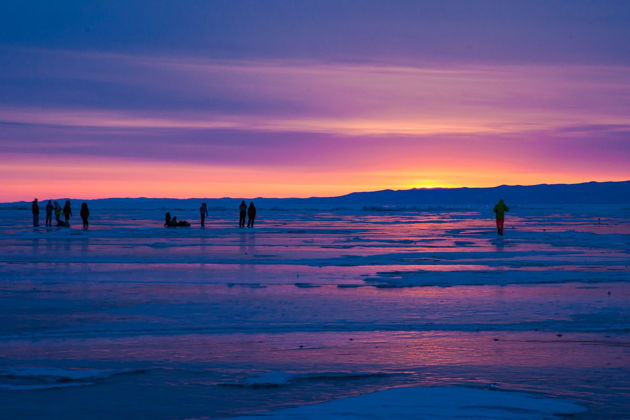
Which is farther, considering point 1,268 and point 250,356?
point 1,268

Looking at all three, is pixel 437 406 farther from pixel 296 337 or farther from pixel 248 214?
pixel 248 214

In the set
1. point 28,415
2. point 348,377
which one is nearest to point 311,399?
point 348,377

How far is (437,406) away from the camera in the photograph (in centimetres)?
561

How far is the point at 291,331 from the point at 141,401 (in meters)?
3.11

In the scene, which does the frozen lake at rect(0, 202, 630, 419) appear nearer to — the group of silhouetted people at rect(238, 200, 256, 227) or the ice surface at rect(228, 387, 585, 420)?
the ice surface at rect(228, 387, 585, 420)

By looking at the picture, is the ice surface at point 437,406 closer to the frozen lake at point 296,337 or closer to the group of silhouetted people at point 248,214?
the frozen lake at point 296,337

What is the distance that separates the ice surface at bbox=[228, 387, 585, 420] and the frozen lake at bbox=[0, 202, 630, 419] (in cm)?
5

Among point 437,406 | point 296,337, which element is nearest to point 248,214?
point 296,337

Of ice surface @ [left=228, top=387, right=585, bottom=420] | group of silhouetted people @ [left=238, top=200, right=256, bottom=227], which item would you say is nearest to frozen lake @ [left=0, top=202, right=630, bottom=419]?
ice surface @ [left=228, top=387, right=585, bottom=420]

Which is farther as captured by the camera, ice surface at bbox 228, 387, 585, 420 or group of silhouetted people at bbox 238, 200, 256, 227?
group of silhouetted people at bbox 238, 200, 256, 227

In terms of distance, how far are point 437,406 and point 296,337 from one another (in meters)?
2.98

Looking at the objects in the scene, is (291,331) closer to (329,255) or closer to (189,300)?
(189,300)

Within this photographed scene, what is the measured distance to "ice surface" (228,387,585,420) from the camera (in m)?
5.38

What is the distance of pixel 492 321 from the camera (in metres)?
9.42
